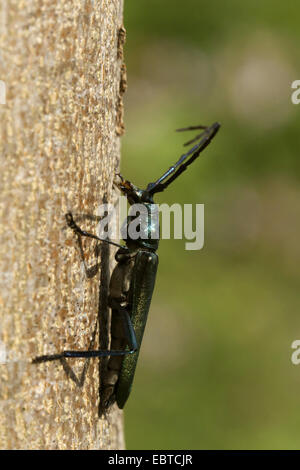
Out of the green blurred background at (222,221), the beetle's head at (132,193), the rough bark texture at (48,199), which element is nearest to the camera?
the rough bark texture at (48,199)

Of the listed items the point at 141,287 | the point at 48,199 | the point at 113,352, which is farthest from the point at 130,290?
the point at 48,199

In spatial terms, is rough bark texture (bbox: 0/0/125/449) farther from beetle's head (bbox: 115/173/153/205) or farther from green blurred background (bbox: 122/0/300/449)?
green blurred background (bbox: 122/0/300/449)

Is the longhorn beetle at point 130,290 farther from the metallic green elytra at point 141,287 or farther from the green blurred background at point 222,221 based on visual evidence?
the green blurred background at point 222,221

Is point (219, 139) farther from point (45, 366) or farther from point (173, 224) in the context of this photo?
point (45, 366)

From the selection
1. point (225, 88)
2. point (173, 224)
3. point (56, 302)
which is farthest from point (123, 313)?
point (225, 88)

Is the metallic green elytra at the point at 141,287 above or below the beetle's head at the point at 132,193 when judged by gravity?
below

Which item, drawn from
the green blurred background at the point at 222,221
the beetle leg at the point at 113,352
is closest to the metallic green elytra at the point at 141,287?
the beetle leg at the point at 113,352
